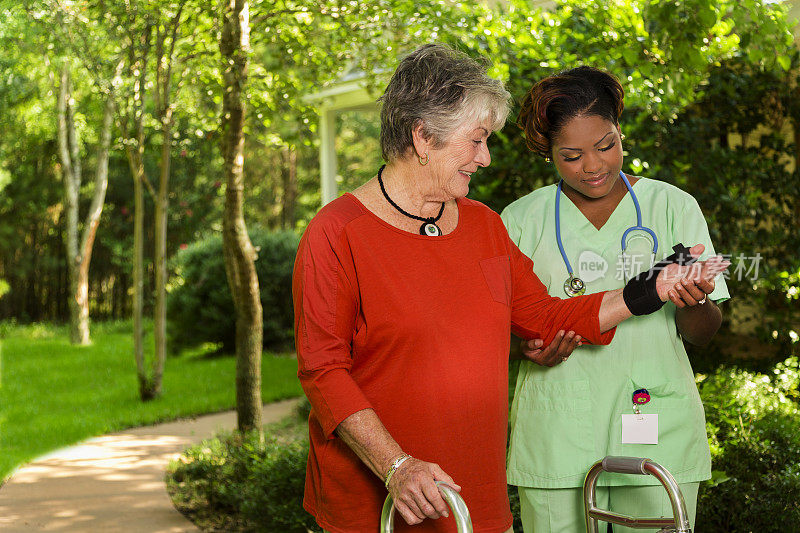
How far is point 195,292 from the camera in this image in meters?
12.0

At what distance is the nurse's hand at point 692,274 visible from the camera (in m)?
1.95

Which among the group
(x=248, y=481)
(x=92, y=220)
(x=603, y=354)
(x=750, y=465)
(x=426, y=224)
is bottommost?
(x=248, y=481)

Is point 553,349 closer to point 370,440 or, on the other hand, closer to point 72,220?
point 370,440

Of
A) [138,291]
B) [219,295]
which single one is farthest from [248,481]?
[219,295]

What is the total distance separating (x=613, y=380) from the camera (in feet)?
7.26

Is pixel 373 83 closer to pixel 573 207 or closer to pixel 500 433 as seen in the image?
pixel 573 207

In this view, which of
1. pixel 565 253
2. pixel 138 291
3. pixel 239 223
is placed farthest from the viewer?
pixel 138 291

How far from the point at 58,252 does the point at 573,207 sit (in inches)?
695

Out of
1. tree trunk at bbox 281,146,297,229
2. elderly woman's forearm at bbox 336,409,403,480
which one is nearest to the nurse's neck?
elderly woman's forearm at bbox 336,409,403,480

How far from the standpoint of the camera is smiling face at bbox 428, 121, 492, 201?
1960 millimetres

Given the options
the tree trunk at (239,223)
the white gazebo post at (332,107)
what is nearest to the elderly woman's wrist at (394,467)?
the tree trunk at (239,223)

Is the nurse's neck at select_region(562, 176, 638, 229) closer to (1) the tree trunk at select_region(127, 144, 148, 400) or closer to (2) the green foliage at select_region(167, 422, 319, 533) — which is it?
(2) the green foliage at select_region(167, 422, 319, 533)

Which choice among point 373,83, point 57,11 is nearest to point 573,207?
point 373,83

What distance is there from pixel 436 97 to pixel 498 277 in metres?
0.44
